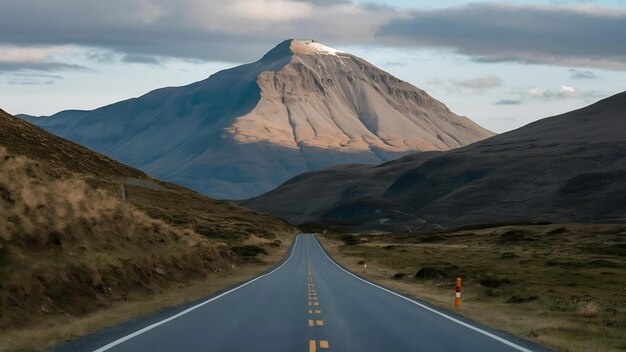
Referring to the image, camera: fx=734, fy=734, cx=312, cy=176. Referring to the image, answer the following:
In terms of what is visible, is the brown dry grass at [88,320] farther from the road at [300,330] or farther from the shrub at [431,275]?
the shrub at [431,275]

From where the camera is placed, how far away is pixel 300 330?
1920 cm

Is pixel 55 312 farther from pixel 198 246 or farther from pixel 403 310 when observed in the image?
pixel 198 246

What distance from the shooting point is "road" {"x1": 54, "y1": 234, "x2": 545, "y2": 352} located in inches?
635

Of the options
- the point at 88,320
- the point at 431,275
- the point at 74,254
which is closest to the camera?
the point at 88,320

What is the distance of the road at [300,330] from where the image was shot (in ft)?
53.0

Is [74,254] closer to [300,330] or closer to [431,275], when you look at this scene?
[300,330]

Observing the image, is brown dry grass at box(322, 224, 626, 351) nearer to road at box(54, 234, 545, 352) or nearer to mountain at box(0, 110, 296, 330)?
road at box(54, 234, 545, 352)

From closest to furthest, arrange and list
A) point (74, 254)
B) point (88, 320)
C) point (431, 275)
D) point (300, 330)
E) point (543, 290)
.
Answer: point (300, 330) → point (88, 320) → point (74, 254) → point (543, 290) → point (431, 275)

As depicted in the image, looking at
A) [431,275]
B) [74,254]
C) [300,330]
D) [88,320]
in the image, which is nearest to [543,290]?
[431,275]

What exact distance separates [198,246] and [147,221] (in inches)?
234

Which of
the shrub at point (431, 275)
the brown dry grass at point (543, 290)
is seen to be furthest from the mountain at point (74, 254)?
the shrub at point (431, 275)

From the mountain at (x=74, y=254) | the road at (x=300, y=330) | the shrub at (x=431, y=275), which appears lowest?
the shrub at (x=431, y=275)

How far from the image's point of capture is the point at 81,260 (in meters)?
26.0

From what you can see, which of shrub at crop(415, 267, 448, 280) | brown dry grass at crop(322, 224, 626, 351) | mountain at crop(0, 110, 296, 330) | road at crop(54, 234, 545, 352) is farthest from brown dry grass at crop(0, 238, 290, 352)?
shrub at crop(415, 267, 448, 280)
